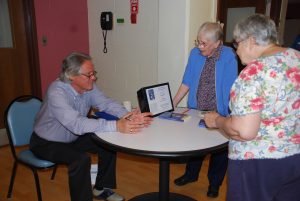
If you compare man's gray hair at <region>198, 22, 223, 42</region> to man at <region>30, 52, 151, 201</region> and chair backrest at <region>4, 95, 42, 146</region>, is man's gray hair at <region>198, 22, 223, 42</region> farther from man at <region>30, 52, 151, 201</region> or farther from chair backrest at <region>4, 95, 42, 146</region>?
chair backrest at <region>4, 95, 42, 146</region>

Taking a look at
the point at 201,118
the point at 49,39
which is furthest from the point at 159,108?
the point at 49,39

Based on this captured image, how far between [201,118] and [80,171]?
892 mm

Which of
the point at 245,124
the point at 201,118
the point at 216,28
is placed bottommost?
the point at 201,118

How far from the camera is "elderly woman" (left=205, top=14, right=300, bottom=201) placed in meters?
1.24

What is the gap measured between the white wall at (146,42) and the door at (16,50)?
925 millimetres

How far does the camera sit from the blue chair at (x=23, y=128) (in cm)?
213

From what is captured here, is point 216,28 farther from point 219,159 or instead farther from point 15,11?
point 15,11

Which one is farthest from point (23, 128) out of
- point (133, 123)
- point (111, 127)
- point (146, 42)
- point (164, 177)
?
point (146, 42)

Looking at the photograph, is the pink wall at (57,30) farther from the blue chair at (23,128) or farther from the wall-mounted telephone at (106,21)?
the blue chair at (23,128)

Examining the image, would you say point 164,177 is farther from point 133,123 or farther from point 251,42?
point 251,42

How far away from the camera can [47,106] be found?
2107 mm

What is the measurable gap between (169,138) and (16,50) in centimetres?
280

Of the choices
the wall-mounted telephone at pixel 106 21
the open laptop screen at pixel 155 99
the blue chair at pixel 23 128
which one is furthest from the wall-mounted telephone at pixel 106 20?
the open laptop screen at pixel 155 99

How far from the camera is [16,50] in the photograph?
12.2ft
